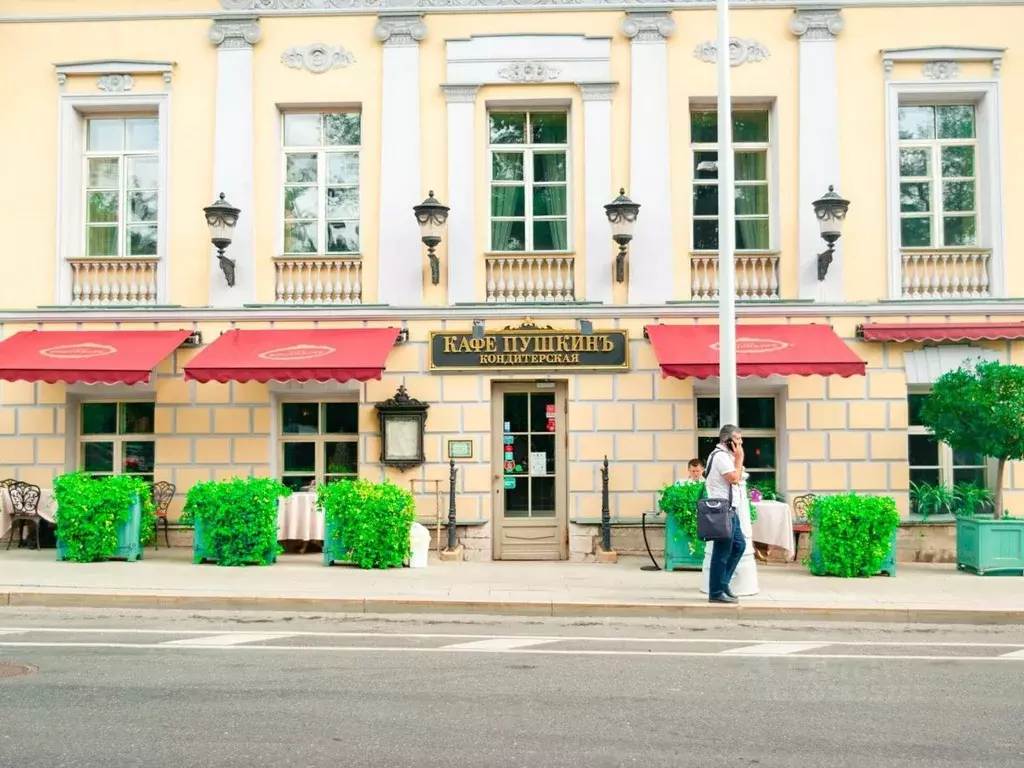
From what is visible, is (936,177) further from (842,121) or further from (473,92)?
(473,92)

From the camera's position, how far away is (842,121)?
1625cm

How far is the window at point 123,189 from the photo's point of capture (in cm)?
1689

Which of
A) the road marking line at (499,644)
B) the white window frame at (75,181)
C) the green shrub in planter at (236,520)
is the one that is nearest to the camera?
the road marking line at (499,644)

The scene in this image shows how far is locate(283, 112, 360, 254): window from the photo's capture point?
16766mm

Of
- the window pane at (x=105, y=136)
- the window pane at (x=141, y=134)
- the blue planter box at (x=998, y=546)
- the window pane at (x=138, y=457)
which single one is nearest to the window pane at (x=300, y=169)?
the window pane at (x=141, y=134)

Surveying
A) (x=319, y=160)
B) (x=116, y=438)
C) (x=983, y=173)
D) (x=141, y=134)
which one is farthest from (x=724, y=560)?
(x=141, y=134)

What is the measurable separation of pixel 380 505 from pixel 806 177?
25.5ft

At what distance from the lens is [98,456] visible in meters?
16.8

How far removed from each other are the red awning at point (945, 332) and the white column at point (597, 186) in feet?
12.7

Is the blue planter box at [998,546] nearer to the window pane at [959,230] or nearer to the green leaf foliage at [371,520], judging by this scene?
the window pane at [959,230]

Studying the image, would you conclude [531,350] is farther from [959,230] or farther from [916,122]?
[916,122]

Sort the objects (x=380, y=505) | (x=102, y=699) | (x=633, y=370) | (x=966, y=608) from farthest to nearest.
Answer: (x=633, y=370) < (x=380, y=505) < (x=966, y=608) < (x=102, y=699)

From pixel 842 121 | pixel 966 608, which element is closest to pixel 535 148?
pixel 842 121

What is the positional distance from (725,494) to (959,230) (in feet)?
24.4
